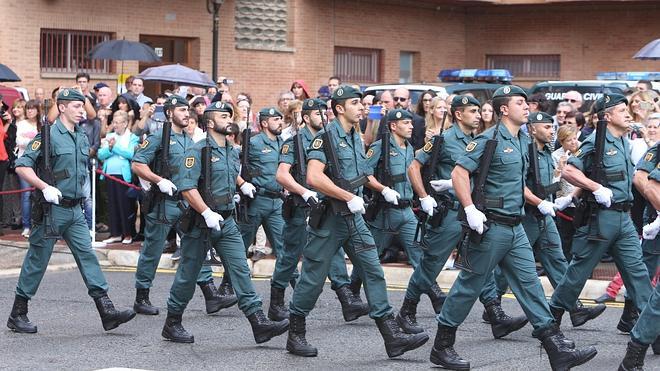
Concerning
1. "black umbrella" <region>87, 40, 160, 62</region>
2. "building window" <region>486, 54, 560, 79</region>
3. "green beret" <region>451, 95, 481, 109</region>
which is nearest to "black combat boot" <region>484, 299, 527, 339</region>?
"green beret" <region>451, 95, 481, 109</region>

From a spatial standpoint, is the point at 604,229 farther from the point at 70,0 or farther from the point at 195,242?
the point at 70,0

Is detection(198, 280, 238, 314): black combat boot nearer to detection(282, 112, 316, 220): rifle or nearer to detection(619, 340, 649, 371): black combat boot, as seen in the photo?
detection(282, 112, 316, 220): rifle

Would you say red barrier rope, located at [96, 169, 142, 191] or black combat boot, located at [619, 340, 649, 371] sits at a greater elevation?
red barrier rope, located at [96, 169, 142, 191]

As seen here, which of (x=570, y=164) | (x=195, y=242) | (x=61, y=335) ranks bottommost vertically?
(x=61, y=335)

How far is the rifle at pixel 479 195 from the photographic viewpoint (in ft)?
29.3

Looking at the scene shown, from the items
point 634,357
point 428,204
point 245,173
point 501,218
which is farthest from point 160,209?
point 634,357

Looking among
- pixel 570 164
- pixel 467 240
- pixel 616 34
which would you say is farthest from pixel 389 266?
pixel 616 34

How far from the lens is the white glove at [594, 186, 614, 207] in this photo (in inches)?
388

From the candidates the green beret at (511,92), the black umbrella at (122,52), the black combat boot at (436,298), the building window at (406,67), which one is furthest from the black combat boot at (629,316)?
the building window at (406,67)

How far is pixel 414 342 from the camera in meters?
9.27

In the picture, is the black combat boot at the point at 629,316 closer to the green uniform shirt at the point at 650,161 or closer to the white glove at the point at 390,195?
the green uniform shirt at the point at 650,161

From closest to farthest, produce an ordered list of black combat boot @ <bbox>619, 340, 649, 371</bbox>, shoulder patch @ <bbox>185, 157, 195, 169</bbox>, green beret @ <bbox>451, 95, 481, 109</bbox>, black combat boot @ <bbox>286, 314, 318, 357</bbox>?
black combat boot @ <bbox>619, 340, 649, 371</bbox>, black combat boot @ <bbox>286, 314, 318, 357</bbox>, shoulder patch @ <bbox>185, 157, 195, 169</bbox>, green beret @ <bbox>451, 95, 481, 109</bbox>

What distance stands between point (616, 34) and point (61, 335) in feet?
72.4

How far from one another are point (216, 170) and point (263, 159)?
241cm
